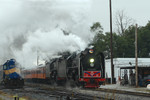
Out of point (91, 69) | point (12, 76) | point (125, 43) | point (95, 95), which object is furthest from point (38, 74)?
point (125, 43)

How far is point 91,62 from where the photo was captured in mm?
21172

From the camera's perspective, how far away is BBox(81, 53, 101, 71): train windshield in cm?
2102

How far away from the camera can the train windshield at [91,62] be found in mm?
21016

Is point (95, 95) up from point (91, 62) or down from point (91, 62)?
down

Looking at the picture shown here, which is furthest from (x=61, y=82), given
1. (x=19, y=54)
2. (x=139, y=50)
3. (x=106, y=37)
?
(x=139, y=50)

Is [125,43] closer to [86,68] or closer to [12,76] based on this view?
[12,76]

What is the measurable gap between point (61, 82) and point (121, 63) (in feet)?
62.6

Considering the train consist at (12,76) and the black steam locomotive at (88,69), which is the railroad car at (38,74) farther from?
the black steam locomotive at (88,69)

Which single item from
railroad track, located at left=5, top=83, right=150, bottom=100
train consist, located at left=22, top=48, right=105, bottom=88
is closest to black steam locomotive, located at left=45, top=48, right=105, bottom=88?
train consist, located at left=22, top=48, right=105, bottom=88

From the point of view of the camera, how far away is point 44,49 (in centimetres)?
2906

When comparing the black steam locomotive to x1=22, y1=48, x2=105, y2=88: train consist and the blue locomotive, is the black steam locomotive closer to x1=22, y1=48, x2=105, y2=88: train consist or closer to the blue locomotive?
x1=22, y1=48, x2=105, y2=88: train consist

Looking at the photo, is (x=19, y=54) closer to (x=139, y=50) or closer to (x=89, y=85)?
(x=89, y=85)

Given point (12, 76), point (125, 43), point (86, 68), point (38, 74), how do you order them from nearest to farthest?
point (86, 68), point (12, 76), point (38, 74), point (125, 43)

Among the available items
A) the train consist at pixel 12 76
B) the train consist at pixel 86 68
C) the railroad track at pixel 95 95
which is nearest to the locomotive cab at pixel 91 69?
the train consist at pixel 86 68
